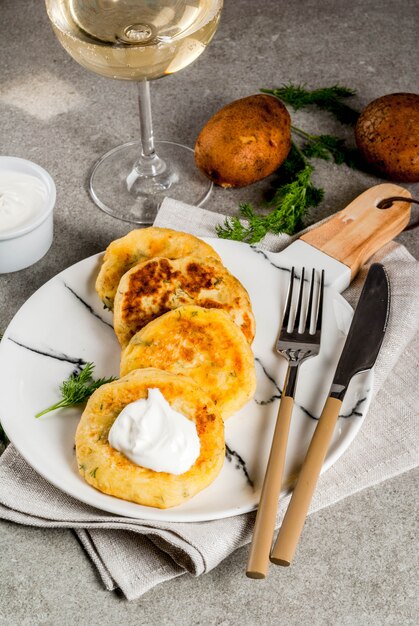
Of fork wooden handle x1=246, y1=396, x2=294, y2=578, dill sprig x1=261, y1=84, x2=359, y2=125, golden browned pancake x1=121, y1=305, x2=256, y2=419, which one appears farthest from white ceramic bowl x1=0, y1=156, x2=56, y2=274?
dill sprig x1=261, y1=84, x2=359, y2=125

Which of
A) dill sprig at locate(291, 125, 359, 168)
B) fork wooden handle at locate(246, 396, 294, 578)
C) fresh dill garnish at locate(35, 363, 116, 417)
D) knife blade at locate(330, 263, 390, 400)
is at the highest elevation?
knife blade at locate(330, 263, 390, 400)

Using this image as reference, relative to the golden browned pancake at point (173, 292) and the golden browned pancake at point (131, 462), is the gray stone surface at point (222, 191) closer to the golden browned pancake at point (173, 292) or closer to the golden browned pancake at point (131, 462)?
the golden browned pancake at point (131, 462)

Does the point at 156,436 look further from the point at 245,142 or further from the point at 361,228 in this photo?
the point at 245,142

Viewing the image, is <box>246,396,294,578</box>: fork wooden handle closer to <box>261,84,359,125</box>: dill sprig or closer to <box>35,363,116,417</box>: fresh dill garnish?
<box>35,363,116,417</box>: fresh dill garnish

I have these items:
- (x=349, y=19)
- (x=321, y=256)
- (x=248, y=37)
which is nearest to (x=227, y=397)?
(x=321, y=256)

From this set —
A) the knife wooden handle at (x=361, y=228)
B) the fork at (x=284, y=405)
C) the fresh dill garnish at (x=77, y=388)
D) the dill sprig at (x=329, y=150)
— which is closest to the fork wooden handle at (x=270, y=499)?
the fork at (x=284, y=405)

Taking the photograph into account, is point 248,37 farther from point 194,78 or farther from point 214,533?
point 214,533

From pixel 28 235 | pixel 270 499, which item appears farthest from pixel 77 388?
pixel 28 235
